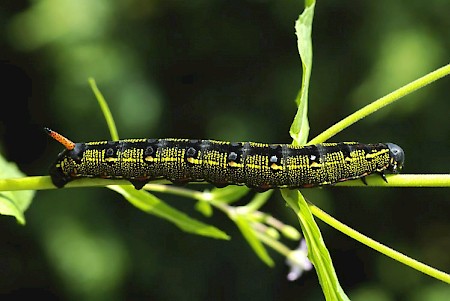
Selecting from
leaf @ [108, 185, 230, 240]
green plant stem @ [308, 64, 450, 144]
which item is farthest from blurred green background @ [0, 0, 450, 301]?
green plant stem @ [308, 64, 450, 144]

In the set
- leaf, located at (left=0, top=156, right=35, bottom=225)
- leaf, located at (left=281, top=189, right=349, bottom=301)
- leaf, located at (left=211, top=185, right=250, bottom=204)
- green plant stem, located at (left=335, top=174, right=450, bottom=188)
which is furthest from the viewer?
leaf, located at (left=211, top=185, right=250, bottom=204)

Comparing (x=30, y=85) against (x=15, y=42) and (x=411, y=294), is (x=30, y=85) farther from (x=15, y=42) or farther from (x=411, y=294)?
(x=411, y=294)

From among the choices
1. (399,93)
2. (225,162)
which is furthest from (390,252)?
(225,162)

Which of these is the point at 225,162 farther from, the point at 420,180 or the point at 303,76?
the point at 420,180

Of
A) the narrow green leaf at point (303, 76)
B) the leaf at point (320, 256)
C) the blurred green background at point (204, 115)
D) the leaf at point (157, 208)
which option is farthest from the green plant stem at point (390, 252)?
the blurred green background at point (204, 115)

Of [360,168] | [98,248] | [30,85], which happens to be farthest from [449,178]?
[30,85]

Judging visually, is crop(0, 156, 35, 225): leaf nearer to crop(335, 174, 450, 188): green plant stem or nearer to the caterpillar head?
the caterpillar head

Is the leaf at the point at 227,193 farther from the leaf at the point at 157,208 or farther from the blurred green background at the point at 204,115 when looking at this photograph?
the blurred green background at the point at 204,115
